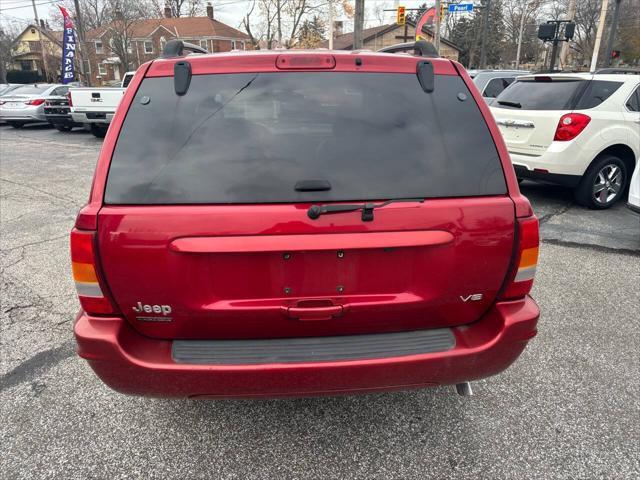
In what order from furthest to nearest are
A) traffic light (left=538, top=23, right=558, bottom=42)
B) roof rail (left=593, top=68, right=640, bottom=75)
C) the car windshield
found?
the car windshield < traffic light (left=538, top=23, right=558, bottom=42) < roof rail (left=593, top=68, right=640, bottom=75)

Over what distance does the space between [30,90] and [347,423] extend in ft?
69.0

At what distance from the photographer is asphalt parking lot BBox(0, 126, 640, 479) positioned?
2.23 metres

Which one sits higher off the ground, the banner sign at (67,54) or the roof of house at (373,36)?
the roof of house at (373,36)

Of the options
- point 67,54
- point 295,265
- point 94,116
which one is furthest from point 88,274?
point 67,54

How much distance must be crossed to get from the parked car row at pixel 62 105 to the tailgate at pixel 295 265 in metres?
13.2

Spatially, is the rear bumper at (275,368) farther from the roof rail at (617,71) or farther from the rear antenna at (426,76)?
the roof rail at (617,71)

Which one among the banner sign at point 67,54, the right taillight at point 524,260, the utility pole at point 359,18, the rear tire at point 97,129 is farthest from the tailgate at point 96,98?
the banner sign at point 67,54

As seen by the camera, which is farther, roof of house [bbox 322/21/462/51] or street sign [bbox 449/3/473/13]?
roof of house [bbox 322/21/462/51]

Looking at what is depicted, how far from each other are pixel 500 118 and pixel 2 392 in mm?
6812

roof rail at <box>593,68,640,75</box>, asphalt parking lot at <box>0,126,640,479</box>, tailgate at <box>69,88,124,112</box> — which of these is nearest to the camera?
asphalt parking lot at <box>0,126,640,479</box>

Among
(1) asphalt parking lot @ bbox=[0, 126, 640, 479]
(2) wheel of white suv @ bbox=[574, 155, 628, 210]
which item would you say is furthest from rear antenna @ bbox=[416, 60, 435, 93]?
(2) wheel of white suv @ bbox=[574, 155, 628, 210]

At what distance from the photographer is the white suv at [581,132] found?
6270mm

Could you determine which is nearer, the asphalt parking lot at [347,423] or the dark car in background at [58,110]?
the asphalt parking lot at [347,423]

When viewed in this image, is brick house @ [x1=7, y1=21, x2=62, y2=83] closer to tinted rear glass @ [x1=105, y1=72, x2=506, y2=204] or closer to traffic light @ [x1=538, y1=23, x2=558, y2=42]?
traffic light @ [x1=538, y1=23, x2=558, y2=42]
